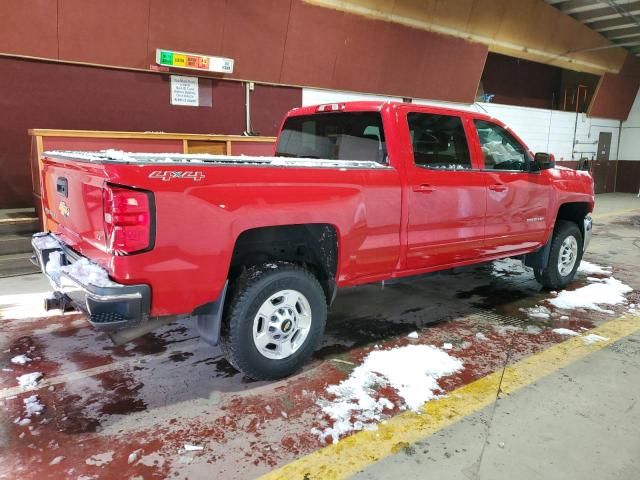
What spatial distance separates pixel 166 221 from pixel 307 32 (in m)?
8.40

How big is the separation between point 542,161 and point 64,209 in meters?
4.23

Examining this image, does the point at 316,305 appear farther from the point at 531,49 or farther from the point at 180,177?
the point at 531,49

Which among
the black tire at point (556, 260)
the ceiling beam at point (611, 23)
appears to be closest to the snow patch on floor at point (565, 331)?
the black tire at point (556, 260)

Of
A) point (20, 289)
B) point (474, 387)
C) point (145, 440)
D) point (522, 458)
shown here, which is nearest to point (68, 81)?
point (20, 289)

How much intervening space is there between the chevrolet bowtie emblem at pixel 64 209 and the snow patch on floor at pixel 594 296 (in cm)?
460

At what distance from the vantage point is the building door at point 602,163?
753 inches

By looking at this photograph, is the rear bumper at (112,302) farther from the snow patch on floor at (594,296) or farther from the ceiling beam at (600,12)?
the ceiling beam at (600,12)

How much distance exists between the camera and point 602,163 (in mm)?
19406

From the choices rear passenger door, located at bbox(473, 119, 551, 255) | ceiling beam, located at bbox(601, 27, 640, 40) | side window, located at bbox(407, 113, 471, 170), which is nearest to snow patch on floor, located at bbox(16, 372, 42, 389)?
side window, located at bbox(407, 113, 471, 170)

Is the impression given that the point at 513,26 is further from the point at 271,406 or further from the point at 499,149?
the point at 271,406

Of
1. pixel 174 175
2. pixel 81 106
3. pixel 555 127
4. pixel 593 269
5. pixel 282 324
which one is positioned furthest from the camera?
pixel 555 127

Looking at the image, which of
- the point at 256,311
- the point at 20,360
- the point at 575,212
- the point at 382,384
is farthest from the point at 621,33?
the point at 20,360

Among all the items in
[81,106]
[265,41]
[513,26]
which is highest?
[513,26]

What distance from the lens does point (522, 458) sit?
250 centimetres
